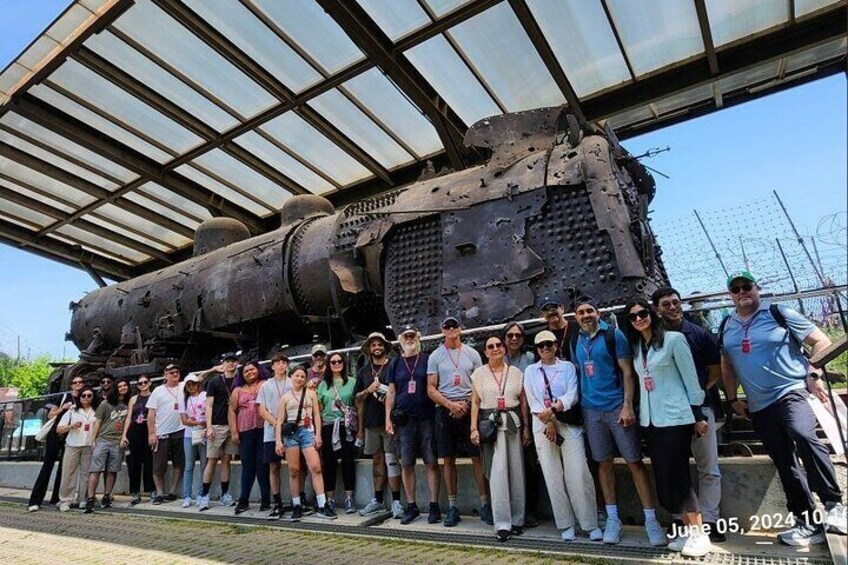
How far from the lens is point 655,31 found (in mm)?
9211

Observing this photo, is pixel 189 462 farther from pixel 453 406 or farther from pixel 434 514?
pixel 453 406

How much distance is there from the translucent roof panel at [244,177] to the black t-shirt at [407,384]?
10.4 m

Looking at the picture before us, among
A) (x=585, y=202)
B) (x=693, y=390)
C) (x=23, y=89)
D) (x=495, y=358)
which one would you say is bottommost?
(x=693, y=390)

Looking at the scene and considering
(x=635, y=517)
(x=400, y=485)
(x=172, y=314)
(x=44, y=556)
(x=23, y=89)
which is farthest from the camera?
(x=23, y=89)

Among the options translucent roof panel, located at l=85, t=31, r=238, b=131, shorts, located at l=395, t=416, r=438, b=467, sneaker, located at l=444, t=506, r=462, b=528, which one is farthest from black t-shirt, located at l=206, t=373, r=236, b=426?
translucent roof panel, located at l=85, t=31, r=238, b=131

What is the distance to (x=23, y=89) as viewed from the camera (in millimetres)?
10758

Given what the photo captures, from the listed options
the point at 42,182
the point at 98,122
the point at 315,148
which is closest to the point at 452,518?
the point at 315,148

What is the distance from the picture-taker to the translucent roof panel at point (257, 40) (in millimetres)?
9273

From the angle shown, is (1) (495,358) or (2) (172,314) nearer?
(1) (495,358)

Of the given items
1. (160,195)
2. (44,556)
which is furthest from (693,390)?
(160,195)

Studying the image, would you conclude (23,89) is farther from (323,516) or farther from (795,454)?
(795,454)

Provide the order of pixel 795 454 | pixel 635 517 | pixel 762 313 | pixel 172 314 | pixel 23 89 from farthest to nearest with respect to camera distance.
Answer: pixel 23 89, pixel 172 314, pixel 635 517, pixel 762 313, pixel 795 454

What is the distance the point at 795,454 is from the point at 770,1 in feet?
28.0

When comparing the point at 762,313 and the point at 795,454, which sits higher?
the point at 762,313
